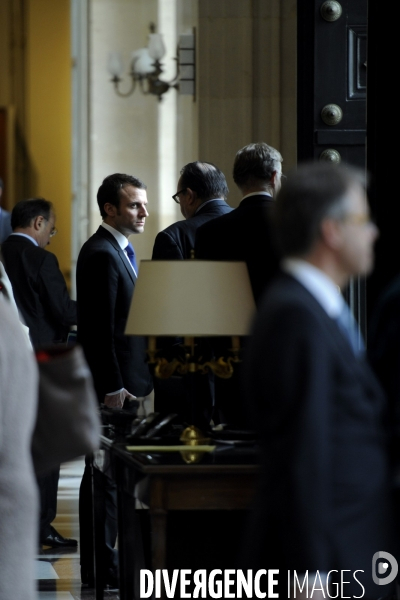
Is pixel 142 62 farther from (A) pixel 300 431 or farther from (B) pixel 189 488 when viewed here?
(A) pixel 300 431

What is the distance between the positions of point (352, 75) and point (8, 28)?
1423 cm

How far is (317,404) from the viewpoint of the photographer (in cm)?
241

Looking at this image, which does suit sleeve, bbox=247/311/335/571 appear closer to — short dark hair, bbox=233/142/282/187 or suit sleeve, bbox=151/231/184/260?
short dark hair, bbox=233/142/282/187

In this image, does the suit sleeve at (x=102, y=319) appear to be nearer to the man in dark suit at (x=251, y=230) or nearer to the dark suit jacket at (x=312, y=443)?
the man in dark suit at (x=251, y=230)

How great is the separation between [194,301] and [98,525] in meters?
1.40

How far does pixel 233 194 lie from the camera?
8195 millimetres

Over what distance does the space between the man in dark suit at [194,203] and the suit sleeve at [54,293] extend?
175cm

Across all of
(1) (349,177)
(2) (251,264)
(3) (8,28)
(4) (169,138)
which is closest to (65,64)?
(3) (8,28)

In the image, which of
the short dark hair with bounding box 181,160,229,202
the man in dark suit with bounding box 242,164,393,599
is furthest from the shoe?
the man in dark suit with bounding box 242,164,393,599

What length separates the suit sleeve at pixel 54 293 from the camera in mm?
7562

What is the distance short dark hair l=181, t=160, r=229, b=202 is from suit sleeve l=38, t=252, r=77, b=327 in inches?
73.7

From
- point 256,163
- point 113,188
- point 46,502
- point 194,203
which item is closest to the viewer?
point 256,163

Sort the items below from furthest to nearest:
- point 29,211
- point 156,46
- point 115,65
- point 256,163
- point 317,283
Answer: point 115,65 < point 156,46 < point 29,211 < point 256,163 < point 317,283

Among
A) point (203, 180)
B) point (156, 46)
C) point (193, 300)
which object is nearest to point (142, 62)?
point (156, 46)
